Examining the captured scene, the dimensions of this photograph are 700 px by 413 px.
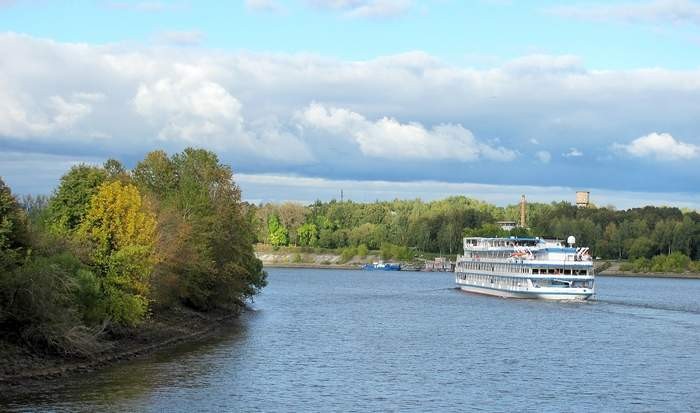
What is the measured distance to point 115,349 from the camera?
2458 inches

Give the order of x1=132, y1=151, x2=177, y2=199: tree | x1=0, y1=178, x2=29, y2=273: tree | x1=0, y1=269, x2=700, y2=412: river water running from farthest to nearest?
x1=132, y1=151, x2=177, y2=199: tree, x1=0, y1=178, x2=29, y2=273: tree, x1=0, y1=269, x2=700, y2=412: river water

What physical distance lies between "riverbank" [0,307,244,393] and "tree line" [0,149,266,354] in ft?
2.52

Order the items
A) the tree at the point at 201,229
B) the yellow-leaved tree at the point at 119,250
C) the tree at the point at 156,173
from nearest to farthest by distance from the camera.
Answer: the yellow-leaved tree at the point at 119,250 → the tree at the point at 201,229 → the tree at the point at 156,173

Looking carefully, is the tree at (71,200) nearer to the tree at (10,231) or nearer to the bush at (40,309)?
the tree at (10,231)

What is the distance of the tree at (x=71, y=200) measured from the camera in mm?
71125

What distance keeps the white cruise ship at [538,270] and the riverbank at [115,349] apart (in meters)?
49.4

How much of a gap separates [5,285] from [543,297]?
88.6m

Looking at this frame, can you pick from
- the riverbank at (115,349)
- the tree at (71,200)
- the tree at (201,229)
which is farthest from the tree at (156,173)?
the tree at (71,200)

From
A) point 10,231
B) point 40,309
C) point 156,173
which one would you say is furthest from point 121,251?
point 156,173

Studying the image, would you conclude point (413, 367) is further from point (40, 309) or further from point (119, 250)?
point (40, 309)

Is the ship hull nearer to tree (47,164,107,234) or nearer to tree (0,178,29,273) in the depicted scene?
tree (47,164,107,234)

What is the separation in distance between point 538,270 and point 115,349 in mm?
76417

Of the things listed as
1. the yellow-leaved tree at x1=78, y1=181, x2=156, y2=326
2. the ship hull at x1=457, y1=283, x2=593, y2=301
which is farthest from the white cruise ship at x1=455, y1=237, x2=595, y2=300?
the yellow-leaved tree at x1=78, y1=181, x2=156, y2=326

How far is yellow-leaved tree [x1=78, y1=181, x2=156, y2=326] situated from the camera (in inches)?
2589
